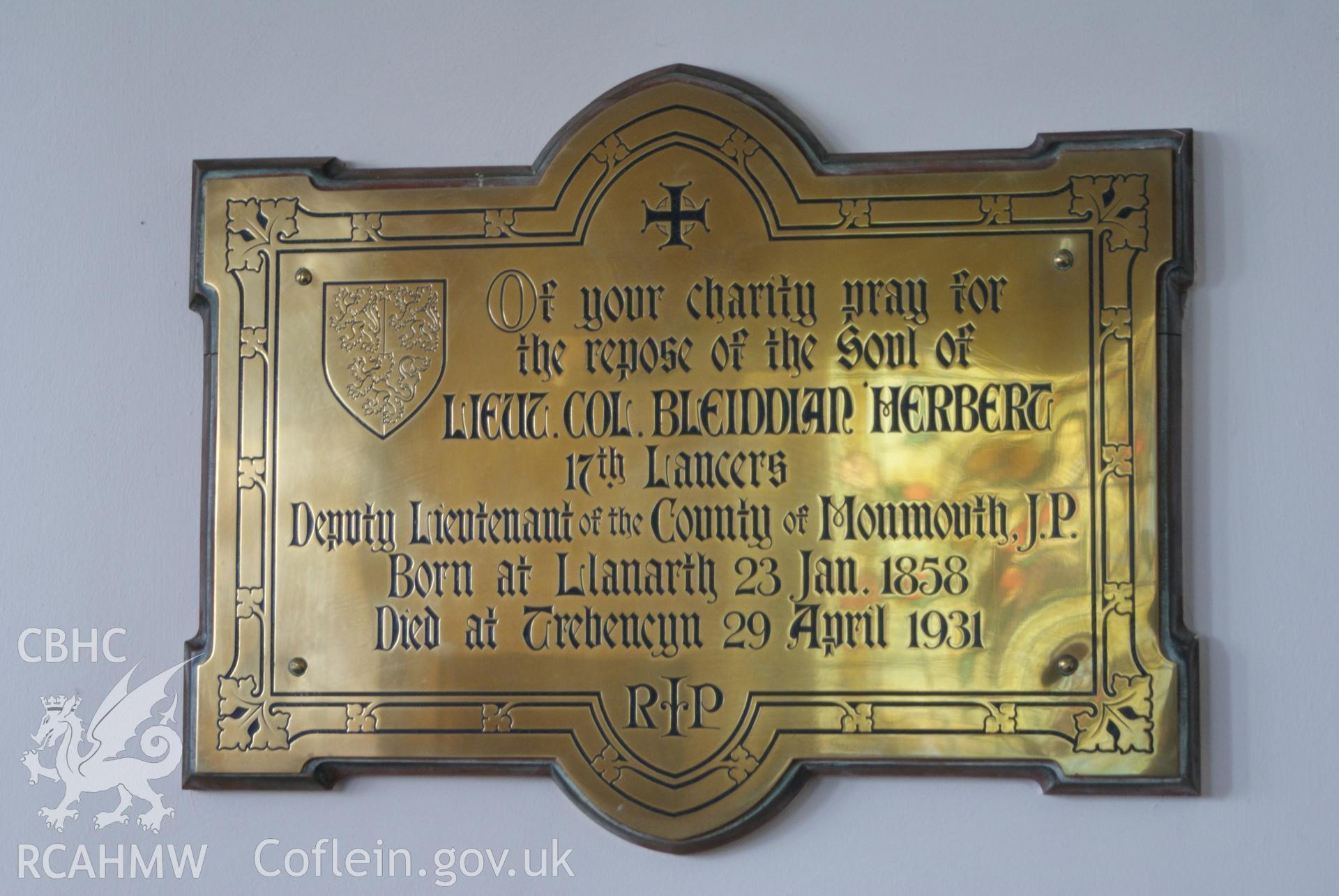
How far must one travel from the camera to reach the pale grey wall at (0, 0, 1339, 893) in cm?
139

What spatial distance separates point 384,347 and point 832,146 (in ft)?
2.03

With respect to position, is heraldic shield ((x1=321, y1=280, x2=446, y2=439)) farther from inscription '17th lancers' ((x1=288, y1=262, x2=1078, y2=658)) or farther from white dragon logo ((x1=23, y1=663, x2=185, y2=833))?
white dragon logo ((x1=23, y1=663, x2=185, y2=833))

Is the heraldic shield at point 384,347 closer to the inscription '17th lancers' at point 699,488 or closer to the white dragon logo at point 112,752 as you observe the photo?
the inscription '17th lancers' at point 699,488

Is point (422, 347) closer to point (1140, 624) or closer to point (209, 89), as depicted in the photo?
point (209, 89)

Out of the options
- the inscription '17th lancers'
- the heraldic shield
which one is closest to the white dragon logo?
the inscription '17th lancers'

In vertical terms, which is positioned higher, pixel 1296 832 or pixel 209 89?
pixel 209 89

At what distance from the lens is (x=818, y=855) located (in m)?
1.42

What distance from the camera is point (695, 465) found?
1.44 m

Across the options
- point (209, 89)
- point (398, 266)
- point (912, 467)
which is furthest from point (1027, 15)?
point (209, 89)

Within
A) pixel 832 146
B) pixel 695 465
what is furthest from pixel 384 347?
pixel 832 146

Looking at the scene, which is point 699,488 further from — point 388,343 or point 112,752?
point 112,752

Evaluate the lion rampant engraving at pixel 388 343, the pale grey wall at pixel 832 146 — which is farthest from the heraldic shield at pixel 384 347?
the pale grey wall at pixel 832 146

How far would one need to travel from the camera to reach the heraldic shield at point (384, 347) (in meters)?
1.48

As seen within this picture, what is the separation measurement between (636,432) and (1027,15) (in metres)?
0.71
